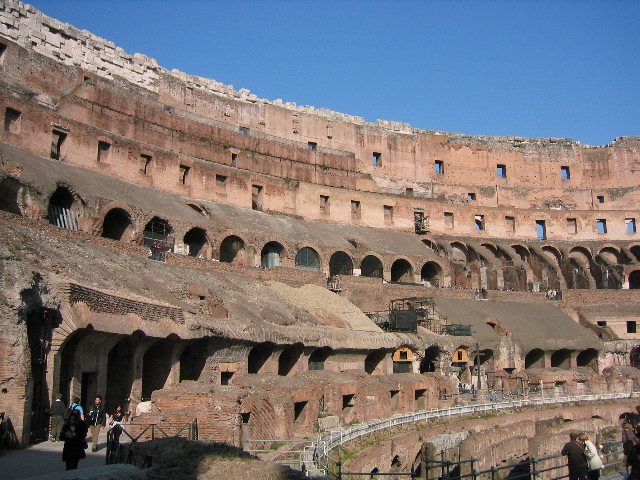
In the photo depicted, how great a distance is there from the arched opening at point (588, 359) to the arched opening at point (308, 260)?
17.0 meters

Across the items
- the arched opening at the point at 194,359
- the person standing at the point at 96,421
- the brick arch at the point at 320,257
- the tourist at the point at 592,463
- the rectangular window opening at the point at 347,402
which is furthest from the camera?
the brick arch at the point at 320,257

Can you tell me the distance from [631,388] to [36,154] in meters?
31.1

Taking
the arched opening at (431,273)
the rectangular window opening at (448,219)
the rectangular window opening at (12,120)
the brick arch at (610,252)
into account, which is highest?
the rectangular window opening at (12,120)

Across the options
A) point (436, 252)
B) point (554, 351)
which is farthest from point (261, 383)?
point (436, 252)

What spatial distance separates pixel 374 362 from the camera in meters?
28.5

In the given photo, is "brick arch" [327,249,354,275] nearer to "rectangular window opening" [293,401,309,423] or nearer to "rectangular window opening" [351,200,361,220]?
"rectangular window opening" [351,200,361,220]

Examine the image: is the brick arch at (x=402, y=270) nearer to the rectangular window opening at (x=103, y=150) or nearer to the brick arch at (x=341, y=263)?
the brick arch at (x=341, y=263)

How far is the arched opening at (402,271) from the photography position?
44.5 metres

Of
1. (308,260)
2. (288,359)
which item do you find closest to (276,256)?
(308,260)

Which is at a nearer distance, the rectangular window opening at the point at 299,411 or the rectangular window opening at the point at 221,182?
the rectangular window opening at the point at 299,411

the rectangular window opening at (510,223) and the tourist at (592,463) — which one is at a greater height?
the rectangular window opening at (510,223)

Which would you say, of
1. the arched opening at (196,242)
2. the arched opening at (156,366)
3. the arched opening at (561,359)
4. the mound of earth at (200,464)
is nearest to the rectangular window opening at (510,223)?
the arched opening at (561,359)

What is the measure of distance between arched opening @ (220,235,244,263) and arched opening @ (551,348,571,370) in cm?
1959

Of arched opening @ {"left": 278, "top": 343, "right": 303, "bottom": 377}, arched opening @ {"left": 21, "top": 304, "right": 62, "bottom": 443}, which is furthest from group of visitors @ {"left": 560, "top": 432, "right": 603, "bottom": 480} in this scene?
arched opening @ {"left": 278, "top": 343, "right": 303, "bottom": 377}
